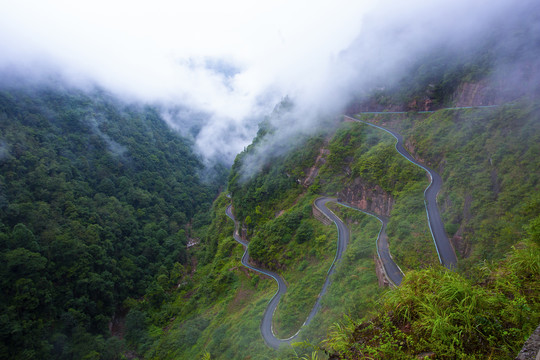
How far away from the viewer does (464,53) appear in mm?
33625

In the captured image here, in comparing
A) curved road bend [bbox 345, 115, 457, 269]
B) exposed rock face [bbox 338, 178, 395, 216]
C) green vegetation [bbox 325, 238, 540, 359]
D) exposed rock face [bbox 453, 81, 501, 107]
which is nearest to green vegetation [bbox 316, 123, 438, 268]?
exposed rock face [bbox 338, 178, 395, 216]

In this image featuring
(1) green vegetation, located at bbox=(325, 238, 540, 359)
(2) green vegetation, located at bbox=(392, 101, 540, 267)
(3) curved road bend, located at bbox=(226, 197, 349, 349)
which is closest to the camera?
(1) green vegetation, located at bbox=(325, 238, 540, 359)

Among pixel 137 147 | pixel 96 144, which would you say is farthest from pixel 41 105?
pixel 137 147

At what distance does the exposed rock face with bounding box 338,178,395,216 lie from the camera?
28062 millimetres

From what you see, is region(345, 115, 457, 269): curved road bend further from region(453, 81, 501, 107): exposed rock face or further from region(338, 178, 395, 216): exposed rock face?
region(453, 81, 501, 107): exposed rock face

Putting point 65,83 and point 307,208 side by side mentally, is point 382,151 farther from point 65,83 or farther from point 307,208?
point 65,83

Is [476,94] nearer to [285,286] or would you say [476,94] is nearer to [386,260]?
[386,260]

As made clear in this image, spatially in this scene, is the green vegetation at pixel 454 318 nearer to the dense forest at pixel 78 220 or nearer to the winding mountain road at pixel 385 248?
the winding mountain road at pixel 385 248

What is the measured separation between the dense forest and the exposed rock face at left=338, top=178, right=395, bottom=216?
36.0 meters

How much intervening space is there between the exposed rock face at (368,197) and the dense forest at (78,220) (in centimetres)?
3596

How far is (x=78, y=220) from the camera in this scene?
151 feet

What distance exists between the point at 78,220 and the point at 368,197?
49172 millimetres

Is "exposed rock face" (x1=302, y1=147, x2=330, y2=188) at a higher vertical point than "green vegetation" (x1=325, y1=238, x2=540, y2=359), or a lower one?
higher

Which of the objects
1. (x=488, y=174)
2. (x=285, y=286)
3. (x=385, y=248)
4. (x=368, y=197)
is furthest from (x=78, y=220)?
(x=488, y=174)
